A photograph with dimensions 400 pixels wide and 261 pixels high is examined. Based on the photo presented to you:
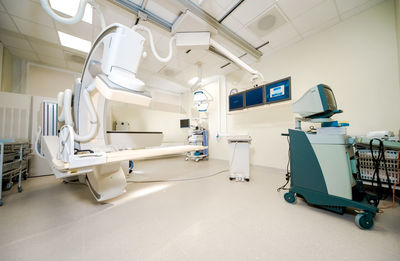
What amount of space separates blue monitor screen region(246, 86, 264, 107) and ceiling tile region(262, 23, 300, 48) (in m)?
1.01

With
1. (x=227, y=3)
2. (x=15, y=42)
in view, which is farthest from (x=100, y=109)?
(x=15, y=42)

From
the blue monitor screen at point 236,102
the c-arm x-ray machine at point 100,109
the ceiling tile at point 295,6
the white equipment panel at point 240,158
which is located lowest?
the white equipment panel at point 240,158

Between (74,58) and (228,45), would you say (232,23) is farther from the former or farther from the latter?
(74,58)

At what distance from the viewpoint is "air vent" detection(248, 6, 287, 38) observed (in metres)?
2.23

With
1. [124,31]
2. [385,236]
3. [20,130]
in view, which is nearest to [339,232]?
[385,236]

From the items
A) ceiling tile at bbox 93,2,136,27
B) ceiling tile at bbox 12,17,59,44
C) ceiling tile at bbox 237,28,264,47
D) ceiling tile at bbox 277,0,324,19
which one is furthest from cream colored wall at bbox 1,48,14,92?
ceiling tile at bbox 277,0,324,19

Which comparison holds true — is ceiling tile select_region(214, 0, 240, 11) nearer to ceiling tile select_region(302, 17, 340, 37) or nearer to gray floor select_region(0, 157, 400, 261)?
ceiling tile select_region(302, 17, 340, 37)

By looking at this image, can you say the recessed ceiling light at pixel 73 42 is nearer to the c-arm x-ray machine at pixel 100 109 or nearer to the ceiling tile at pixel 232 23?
the c-arm x-ray machine at pixel 100 109

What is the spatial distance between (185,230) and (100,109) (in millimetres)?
1479

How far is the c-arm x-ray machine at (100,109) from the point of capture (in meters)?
0.89

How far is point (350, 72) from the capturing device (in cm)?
226

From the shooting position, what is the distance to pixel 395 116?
1.90 meters

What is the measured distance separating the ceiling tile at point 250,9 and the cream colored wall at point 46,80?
4.75 m

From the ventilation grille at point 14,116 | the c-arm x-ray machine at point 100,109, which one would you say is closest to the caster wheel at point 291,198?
the c-arm x-ray machine at point 100,109
